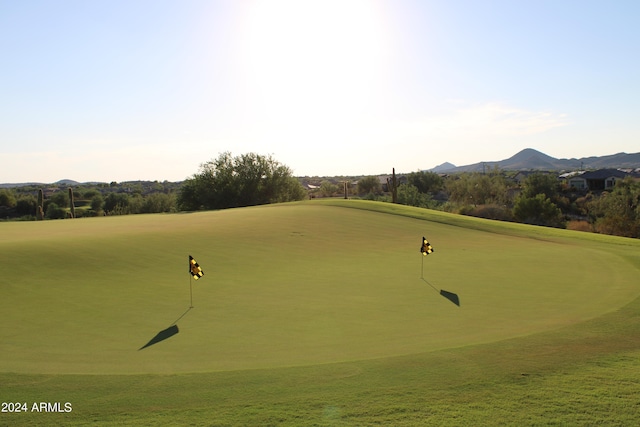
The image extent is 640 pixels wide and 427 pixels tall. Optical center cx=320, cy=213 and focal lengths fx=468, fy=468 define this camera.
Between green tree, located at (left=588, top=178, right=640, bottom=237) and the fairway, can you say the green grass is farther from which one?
green tree, located at (left=588, top=178, right=640, bottom=237)

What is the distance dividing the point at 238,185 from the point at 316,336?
54236mm

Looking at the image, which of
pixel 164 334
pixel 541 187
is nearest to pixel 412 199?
pixel 541 187

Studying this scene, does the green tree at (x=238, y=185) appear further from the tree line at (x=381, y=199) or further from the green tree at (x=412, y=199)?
the green tree at (x=412, y=199)

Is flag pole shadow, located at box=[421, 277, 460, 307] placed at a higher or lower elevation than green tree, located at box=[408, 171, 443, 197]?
lower

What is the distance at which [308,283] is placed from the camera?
1279cm

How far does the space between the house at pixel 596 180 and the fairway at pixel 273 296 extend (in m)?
92.1

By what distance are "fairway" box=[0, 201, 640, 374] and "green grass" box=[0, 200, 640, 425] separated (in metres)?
0.06

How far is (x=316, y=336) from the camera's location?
8250 mm

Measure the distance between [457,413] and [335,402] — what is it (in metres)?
1.39

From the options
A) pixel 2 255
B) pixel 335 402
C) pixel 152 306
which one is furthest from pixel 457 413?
pixel 2 255

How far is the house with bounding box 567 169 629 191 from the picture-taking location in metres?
99.4

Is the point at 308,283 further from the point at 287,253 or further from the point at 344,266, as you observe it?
the point at 287,253

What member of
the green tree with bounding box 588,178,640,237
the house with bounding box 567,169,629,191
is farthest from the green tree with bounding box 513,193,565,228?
the house with bounding box 567,169,629,191

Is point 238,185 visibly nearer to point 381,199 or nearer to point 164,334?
point 381,199
